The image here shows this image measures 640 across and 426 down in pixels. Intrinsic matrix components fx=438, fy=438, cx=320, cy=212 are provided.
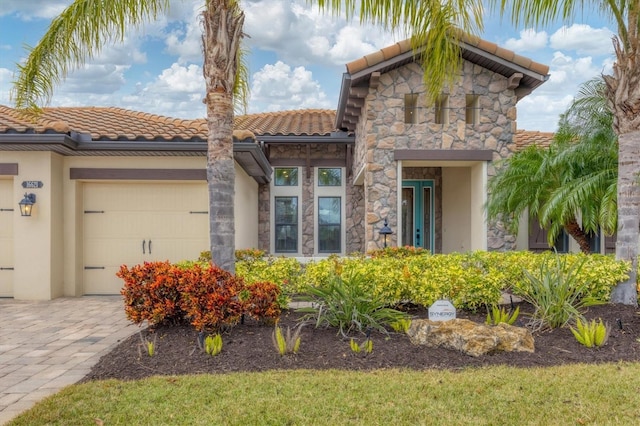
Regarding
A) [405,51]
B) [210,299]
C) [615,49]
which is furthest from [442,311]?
[405,51]

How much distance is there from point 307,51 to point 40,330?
9576 mm

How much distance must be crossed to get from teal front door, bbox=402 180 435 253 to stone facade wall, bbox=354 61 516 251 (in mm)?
3589

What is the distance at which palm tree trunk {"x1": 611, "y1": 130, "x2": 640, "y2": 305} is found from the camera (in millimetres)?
5922

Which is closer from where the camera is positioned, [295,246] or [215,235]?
[215,235]

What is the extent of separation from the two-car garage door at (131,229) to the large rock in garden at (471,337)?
5.80 m

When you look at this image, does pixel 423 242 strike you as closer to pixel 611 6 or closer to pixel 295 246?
pixel 295 246

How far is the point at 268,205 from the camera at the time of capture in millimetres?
13719

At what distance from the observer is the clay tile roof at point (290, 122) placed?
43.0 feet

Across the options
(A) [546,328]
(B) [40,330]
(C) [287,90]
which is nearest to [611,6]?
(A) [546,328]

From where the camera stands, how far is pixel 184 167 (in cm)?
905

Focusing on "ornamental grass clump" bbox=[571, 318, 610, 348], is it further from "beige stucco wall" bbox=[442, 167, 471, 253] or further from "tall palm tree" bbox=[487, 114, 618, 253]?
"beige stucco wall" bbox=[442, 167, 471, 253]

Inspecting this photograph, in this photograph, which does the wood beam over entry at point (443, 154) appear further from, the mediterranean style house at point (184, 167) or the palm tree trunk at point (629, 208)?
the palm tree trunk at point (629, 208)

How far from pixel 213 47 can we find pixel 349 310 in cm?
353

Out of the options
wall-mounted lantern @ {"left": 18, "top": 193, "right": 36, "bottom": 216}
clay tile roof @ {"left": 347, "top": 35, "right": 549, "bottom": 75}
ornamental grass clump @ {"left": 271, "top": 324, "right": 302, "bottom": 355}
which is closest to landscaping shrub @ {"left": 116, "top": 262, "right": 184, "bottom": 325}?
ornamental grass clump @ {"left": 271, "top": 324, "right": 302, "bottom": 355}
